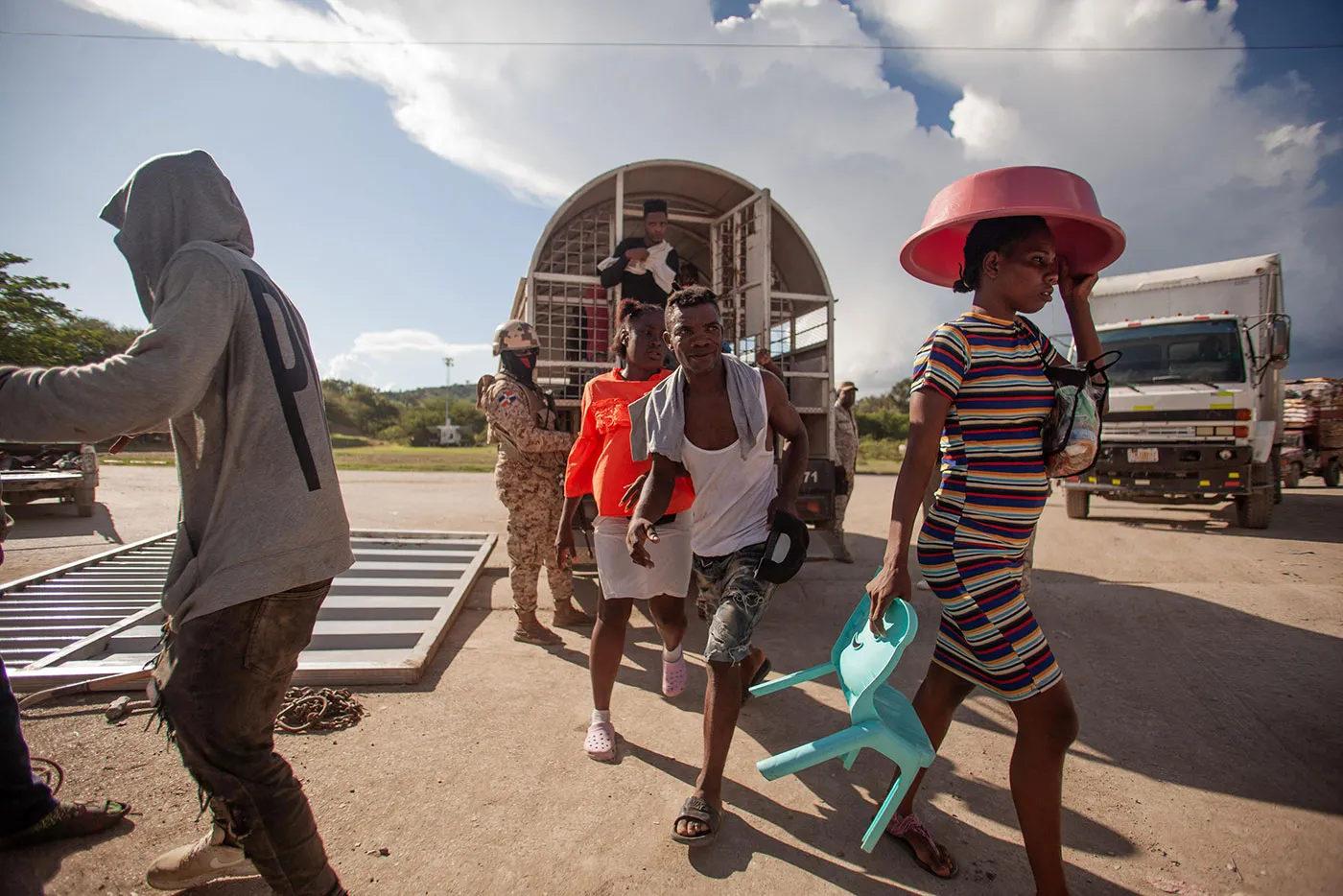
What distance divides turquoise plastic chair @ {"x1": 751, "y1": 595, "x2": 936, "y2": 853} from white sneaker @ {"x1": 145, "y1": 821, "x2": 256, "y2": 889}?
61.3 inches

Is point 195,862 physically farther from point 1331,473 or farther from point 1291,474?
point 1331,473

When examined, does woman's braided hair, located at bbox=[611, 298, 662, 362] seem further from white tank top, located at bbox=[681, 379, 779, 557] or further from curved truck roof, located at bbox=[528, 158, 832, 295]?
curved truck roof, located at bbox=[528, 158, 832, 295]

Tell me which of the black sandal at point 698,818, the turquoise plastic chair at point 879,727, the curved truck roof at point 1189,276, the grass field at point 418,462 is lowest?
the grass field at point 418,462

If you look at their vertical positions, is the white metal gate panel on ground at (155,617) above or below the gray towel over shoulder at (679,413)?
below

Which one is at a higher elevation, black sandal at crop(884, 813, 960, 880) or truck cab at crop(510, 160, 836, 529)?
truck cab at crop(510, 160, 836, 529)

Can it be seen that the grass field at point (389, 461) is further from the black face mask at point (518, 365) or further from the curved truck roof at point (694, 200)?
the black face mask at point (518, 365)

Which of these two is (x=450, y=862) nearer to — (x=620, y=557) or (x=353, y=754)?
(x=353, y=754)

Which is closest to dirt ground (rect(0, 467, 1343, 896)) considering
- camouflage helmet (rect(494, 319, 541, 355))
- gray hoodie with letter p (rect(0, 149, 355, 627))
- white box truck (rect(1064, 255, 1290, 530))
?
gray hoodie with letter p (rect(0, 149, 355, 627))

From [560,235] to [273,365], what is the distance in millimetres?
5747

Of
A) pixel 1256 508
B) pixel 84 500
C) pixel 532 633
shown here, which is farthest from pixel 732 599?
pixel 84 500

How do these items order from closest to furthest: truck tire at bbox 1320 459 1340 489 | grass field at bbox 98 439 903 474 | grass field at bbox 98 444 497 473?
truck tire at bbox 1320 459 1340 489 < grass field at bbox 98 444 497 473 < grass field at bbox 98 439 903 474

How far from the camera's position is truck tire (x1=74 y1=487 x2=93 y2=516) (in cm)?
927

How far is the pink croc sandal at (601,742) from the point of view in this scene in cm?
284

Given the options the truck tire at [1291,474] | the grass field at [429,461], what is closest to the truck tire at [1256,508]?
the truck tire at [1291,474]
